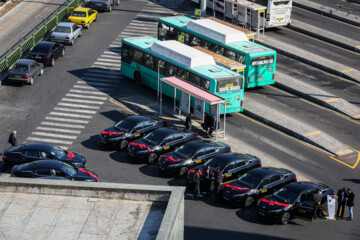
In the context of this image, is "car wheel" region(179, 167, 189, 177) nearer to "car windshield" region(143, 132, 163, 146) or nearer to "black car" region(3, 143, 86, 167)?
"car windshield" region(143, 132, 163, 146)

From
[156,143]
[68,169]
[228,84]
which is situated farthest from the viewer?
[228,84]

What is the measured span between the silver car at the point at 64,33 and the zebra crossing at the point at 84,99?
3.10m

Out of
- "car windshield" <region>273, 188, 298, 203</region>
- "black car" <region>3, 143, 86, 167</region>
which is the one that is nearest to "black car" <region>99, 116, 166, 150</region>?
"black car" <region>3, 143, 86, 167</region>

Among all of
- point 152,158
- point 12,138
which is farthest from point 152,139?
point 12,138

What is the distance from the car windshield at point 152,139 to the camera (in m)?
36.5

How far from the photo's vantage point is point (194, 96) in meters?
39.8

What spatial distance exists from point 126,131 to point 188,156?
4.68 metres

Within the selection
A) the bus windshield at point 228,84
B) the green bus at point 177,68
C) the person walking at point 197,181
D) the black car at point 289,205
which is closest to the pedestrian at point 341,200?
the black car at point 289,205

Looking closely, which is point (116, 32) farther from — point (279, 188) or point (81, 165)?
point (279, 188)

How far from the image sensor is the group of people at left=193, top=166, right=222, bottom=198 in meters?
32.5

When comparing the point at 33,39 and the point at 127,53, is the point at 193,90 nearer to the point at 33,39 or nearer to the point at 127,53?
the point at 127,53

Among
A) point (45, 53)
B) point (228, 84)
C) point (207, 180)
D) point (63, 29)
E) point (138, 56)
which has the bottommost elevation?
point (207, 180)

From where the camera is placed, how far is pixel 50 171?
3238 centimetres

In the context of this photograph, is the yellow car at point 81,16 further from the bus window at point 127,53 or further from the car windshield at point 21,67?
the car windshield at point 21,67
